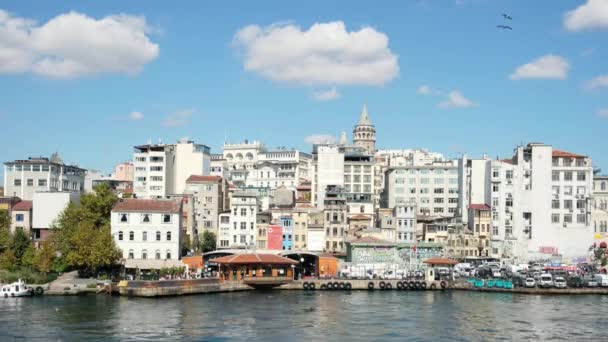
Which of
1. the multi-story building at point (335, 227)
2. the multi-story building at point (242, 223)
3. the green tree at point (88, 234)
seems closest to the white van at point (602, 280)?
the multi-story building at point (335, 227)

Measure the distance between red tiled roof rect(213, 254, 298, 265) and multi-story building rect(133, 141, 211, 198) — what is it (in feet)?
120

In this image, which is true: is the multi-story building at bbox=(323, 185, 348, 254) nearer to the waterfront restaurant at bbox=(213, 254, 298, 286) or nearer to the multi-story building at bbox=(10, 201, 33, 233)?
the waterfront restaurant at bbox=(213, 254, 298, 286)

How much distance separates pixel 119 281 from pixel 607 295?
43264mm

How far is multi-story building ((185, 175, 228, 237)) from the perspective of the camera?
309 ft

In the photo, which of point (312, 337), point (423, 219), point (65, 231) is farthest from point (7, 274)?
point (423, 219)

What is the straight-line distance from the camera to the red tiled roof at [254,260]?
69.8m

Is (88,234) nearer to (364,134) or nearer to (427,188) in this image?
(427,188)

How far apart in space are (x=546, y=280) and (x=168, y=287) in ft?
113

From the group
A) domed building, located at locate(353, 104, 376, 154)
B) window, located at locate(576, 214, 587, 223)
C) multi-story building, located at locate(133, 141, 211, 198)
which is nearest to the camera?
window, located at locate(576, 214, 587, 223)

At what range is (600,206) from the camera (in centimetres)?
9931

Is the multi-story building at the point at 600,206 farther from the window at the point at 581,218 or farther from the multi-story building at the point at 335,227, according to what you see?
the multi-story building at the point at 335,227

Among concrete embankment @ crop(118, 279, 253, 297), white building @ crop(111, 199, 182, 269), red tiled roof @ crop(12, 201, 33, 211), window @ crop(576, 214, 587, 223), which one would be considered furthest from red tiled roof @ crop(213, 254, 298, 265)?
window @ crop(576, 214, 587, 223)

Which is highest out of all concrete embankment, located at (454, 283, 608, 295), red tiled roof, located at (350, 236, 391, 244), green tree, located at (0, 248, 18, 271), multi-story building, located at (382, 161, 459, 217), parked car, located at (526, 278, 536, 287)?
multi-story building, located at (382, 161, 459, 217)

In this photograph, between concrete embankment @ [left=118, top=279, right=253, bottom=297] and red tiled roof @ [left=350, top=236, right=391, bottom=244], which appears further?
red tiled roof @ [left=350, top=236, right=391, bottom=244]
